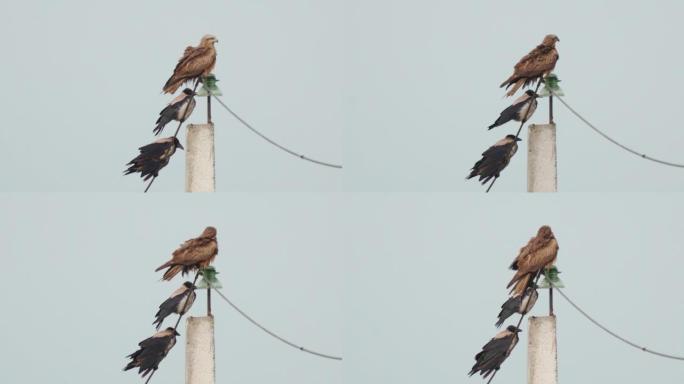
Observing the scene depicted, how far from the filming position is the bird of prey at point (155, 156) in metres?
13.4

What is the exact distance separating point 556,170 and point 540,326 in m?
1.09

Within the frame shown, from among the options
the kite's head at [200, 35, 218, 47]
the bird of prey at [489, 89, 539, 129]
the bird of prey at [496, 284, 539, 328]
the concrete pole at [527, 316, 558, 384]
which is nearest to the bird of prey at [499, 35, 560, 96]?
the bird of prey at [489, 89, 539, 129]

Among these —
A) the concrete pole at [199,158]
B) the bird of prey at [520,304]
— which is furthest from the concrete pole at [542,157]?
the concrete pole at [199,158]

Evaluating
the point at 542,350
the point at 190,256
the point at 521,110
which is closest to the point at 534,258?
the point at 542,350

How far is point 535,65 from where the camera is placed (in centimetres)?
1326

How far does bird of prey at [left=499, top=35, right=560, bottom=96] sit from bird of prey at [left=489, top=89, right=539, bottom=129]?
0.31ft

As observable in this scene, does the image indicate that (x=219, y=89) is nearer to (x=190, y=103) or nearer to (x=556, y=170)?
(x=190, y=103)

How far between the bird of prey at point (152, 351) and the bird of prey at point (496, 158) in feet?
7.68

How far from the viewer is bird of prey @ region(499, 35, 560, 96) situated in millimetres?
13266

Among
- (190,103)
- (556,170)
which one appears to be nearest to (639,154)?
(556,170)

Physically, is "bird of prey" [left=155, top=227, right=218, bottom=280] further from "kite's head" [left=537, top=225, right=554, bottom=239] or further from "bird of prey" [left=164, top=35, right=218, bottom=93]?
"kite's head" [left=537, top=225, right=554, bottom=239]

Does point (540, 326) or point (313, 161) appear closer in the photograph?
point (540, 326)

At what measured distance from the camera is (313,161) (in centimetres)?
1391

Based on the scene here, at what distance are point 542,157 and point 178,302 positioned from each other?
2.62m
